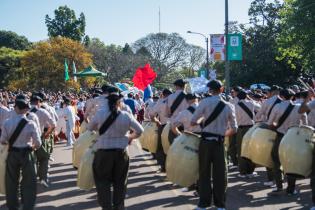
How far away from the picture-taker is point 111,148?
7.64 metres

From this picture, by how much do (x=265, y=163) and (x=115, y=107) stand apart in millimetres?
3820

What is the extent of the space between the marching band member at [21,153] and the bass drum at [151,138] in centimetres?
485

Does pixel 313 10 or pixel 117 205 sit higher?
pixel 313 10

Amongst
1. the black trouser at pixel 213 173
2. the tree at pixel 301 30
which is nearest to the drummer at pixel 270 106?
the black trouser at pixel 213 173

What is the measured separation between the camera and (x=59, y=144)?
818 inches

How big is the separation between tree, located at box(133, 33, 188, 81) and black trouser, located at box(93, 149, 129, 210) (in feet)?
242

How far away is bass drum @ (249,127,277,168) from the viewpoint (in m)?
10.0

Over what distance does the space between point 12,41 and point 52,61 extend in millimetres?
46171

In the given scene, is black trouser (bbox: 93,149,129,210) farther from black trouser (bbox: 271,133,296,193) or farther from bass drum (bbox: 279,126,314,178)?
black trouser (bbox: 271,133,296,193)

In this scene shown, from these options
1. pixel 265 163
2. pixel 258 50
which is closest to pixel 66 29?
pixel 258 50

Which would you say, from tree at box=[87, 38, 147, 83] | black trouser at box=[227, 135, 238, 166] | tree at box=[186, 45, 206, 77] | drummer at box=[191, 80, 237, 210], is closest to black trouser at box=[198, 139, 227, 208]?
drummer at box=[191, 80, 237, 210]

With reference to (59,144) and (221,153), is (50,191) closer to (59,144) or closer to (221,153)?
(221,153)

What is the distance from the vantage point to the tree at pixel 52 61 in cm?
6119

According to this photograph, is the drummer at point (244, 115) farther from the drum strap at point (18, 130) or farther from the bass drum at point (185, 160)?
the drum strap at point (18, 130)
